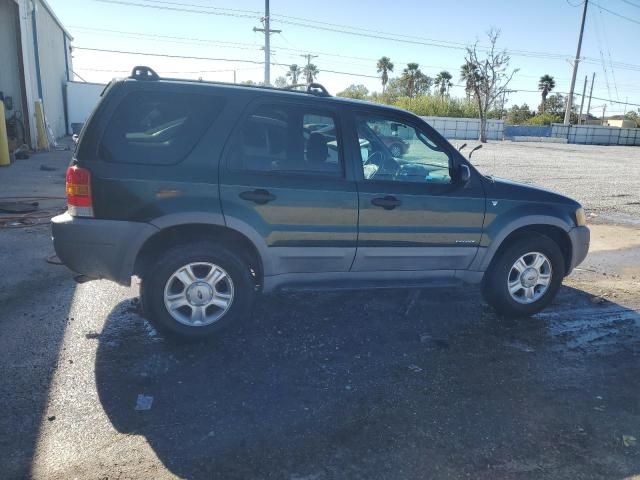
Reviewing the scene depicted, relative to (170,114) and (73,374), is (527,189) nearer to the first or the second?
(170,114)

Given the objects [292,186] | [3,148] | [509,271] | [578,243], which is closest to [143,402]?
[292,186]

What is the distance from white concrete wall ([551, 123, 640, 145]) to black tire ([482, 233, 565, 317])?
2213 inches

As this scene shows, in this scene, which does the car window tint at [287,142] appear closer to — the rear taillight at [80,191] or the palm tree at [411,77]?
the rear taillight at [80,191]

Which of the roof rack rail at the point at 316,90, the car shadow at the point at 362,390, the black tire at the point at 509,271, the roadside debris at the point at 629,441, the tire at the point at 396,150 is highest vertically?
the roof rack rail at the point at 316,90

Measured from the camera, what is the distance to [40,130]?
1766cm

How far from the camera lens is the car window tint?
3.86 metres

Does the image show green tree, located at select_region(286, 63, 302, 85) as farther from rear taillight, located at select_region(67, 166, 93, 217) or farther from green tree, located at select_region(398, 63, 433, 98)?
rear taillight, located at select_region(67, 166, 93, 217)

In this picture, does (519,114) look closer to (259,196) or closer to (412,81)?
(412,81)

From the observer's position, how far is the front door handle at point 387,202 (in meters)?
4.09

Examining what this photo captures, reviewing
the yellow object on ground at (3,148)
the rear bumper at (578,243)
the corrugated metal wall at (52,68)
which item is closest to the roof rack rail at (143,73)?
the rear bumper at (578,243)

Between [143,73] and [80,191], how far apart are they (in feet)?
3.39

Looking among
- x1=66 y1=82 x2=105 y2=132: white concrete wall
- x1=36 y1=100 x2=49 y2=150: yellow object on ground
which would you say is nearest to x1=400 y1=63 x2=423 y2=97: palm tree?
x1=66 y1=82 x2=105 y2=132: white concrete wall

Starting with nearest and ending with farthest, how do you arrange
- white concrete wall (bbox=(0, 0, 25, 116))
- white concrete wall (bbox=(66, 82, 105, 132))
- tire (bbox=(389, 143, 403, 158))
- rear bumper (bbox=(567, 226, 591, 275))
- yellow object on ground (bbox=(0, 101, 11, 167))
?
tire (bbox=(389, 143, 403, 158))
rear bumper (bbox=(567, 226, 591, 275))
yellow object on ground (bbox=(0, 101, 11, 167))
white concrete wall (bbox=(0, 0, 25, 116))
white concrete wall (bbox=(66, 82, 105, 132))

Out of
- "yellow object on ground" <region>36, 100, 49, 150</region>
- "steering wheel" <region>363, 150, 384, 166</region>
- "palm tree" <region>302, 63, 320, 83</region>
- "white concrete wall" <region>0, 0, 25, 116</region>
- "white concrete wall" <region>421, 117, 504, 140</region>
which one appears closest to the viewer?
"steering wheel" <region>363, 150, 384, 166</region>
